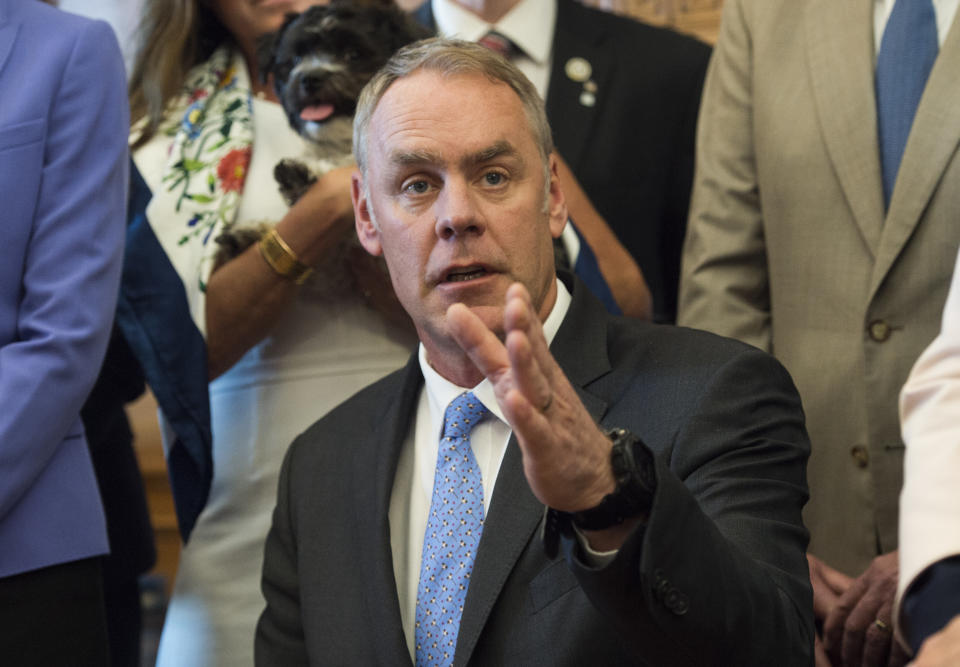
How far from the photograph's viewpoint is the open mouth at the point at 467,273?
1569mm

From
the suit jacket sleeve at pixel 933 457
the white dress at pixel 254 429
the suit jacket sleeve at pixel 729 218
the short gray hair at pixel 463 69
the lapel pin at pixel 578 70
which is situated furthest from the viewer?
the lapel pin at pixel 578 70

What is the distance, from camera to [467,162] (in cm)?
162

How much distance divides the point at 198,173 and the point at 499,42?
0.59 meters

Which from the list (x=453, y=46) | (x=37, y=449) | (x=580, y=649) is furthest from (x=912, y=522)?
(x=37, y=449)

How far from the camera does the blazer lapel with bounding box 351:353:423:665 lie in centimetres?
156

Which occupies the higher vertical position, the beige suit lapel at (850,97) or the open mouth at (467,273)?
the beige suit lapel at (850,97)

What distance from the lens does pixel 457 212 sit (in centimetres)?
155

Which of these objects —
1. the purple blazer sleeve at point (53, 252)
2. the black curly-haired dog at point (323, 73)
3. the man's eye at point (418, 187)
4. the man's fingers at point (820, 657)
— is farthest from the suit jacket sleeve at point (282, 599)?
the man's fingers at point (820, 657)

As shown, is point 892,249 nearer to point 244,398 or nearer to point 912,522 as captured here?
point 912,522

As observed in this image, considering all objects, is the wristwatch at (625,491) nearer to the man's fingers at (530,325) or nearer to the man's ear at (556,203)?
the man's fingers at (530,325)

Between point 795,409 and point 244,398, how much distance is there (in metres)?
1.03

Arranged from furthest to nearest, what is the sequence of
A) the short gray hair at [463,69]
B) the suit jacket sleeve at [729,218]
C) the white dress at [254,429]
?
1. the white dress at [254,429]
2. the suit jacket sleeve at [729,218]
3. the short gray hair at [463,69]

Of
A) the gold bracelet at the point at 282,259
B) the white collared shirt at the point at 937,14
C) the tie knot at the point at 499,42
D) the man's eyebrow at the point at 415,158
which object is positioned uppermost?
the white collared shirt at the point at 937,14

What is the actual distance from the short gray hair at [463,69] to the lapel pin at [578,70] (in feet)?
2.00
